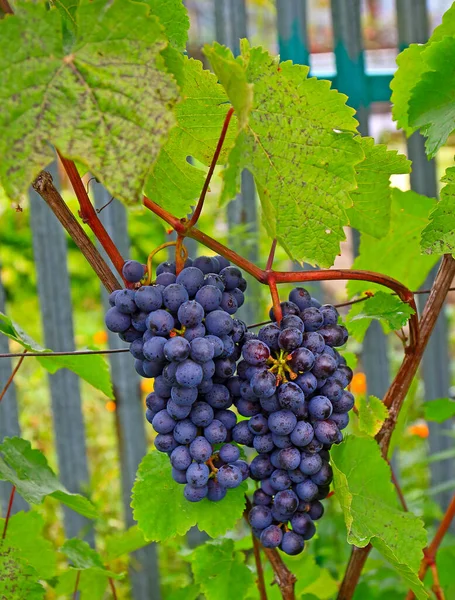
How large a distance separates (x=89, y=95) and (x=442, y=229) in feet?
0.95

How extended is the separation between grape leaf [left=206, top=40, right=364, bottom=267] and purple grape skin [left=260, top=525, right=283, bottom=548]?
0.23 metres

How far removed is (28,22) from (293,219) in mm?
218

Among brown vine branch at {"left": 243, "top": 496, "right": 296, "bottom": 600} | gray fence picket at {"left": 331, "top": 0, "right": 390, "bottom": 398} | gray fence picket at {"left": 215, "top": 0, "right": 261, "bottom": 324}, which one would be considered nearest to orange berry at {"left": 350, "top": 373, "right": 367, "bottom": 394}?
gray fence picket at {"left": 331, "top": 0, "right": 390, "bottom": 398}

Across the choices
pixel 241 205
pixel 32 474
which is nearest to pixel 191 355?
pixel 32 474

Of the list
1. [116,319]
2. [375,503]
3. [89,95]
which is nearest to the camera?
[89,95]

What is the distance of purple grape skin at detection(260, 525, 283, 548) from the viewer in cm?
57

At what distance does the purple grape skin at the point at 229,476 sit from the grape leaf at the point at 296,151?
174 millimetres

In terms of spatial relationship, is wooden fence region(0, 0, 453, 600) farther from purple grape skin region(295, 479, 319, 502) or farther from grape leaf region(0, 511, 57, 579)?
purple grape skin region(295, 479, 319, 502)

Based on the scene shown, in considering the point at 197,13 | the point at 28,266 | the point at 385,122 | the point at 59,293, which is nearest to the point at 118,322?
the point at 59,293

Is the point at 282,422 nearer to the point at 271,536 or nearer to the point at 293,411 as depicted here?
the point at 293,411

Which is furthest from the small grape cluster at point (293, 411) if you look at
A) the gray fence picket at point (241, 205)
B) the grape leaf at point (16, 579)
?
the gray fence picket at point (241, 205)

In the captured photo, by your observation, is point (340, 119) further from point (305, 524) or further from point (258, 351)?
point (305, 524)

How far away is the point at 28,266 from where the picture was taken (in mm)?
2248

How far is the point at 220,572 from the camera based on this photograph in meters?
0.75
